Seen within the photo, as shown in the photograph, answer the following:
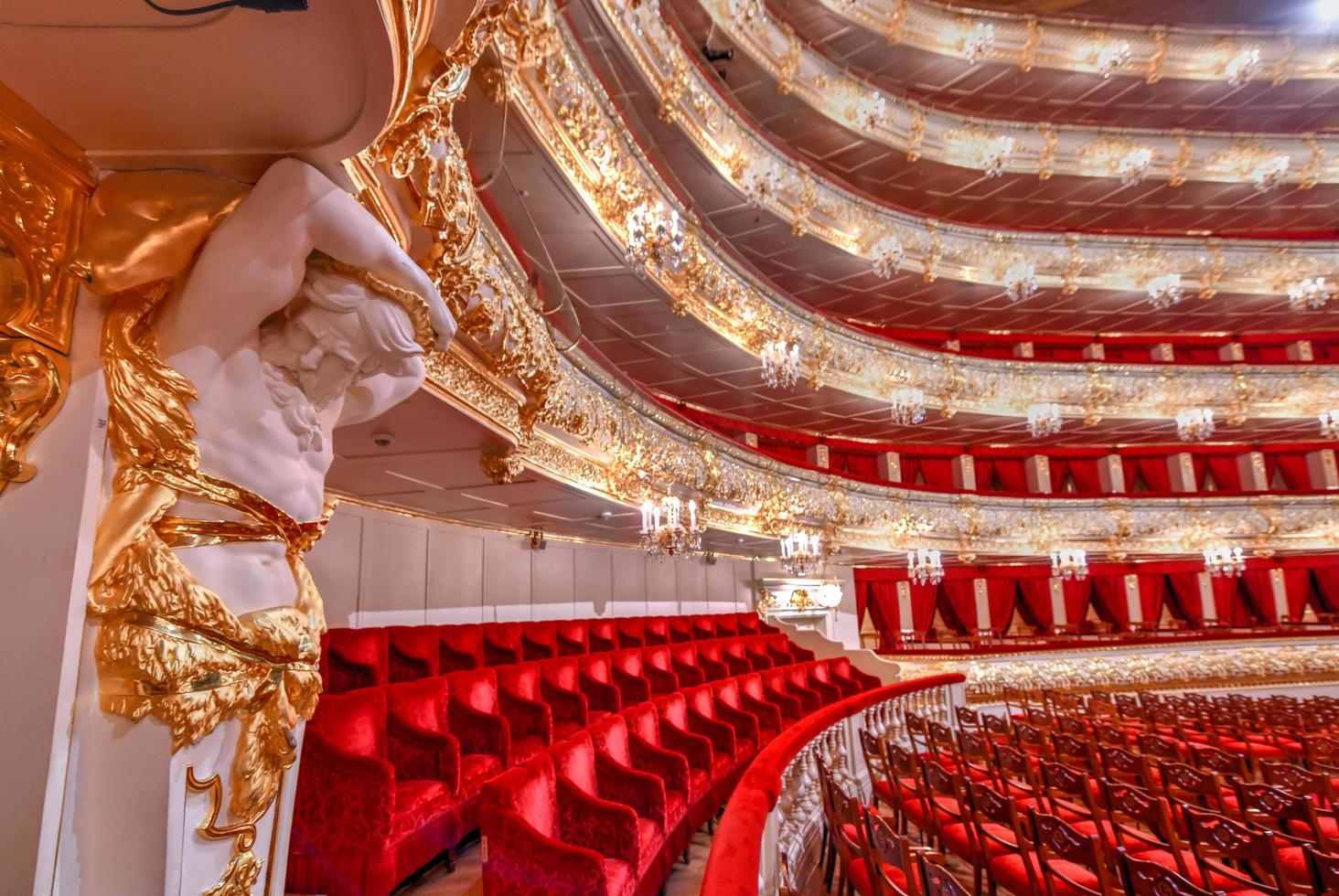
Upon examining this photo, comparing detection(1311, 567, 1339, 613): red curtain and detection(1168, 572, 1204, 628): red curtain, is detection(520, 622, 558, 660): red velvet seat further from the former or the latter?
detection(1311, 567, 1339, 613): red curtain

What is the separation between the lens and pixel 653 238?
6926 millimetres

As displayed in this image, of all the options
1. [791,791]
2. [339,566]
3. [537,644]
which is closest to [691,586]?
[537,644]

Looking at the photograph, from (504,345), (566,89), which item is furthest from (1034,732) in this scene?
(566,89)

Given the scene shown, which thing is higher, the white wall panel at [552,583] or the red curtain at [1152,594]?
the white wall panel at [552,583]

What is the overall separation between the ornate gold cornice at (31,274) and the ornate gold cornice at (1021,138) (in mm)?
10926

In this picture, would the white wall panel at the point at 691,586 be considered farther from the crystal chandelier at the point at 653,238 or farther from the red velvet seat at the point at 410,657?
the red velvet seat at the point at 410,657

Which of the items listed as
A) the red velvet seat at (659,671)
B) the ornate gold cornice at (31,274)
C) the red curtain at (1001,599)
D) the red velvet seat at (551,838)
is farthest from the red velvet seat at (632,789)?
the red curtain at (1001,599)

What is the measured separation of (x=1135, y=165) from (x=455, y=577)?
14.5m

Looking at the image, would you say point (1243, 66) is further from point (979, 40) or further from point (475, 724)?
point (475, 724)

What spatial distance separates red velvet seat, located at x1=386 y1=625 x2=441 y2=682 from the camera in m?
4.68

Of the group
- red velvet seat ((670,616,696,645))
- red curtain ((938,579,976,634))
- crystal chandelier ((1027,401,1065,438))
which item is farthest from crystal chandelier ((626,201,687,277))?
red curtain ((938,579,976,634))

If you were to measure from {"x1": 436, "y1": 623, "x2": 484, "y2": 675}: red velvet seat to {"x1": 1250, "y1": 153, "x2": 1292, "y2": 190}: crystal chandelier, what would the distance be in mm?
17217

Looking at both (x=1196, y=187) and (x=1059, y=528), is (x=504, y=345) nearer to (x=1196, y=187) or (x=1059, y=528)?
(x=1059, y=528)

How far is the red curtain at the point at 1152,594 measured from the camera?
15.2m
